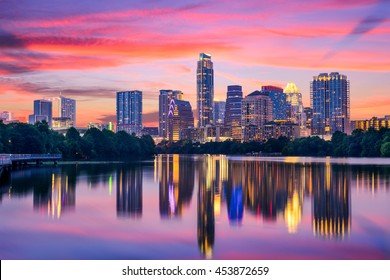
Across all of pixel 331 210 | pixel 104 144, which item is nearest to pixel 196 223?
pixel 331 210

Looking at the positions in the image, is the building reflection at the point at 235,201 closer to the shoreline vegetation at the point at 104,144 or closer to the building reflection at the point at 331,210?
the building reflection at the point at 331,210

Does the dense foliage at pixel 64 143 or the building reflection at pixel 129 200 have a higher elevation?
the dense foliage at pixel 64 143

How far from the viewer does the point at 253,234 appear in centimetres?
2138

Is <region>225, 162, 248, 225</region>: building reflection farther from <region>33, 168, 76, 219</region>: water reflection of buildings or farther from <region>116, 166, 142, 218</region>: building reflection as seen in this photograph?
<region>33, 168, 76, 219</region>: water reflection of buildings

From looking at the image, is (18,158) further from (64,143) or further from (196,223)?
(196,223)

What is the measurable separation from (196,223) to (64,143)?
91.8 m

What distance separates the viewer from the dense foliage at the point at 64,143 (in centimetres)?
9556

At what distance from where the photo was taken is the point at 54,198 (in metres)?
34.0

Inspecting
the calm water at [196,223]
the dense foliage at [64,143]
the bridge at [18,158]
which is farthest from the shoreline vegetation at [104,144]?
the calm water at [196,223]

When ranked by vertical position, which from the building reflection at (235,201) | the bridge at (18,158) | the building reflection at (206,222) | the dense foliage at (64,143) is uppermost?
the dense foliage at (64,143)

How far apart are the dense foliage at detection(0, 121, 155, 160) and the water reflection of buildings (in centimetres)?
4879

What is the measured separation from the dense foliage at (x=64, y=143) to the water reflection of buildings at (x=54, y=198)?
48.8m

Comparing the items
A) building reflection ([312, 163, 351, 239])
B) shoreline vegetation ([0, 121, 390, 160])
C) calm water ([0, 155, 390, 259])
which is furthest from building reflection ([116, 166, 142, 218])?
shoreline vegetation ([0, 121, 390, 160])
